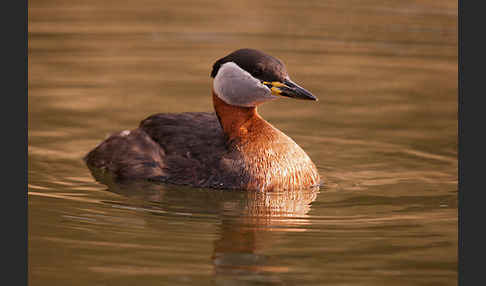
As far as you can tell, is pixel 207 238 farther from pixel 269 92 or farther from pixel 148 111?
pixel 148 111

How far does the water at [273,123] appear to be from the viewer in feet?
23.1

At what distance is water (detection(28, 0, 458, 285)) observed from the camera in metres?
7.05

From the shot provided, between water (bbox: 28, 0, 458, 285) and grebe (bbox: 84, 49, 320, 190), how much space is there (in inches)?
7.0

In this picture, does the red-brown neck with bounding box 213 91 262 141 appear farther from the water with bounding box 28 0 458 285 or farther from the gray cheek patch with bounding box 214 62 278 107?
the water with bounding box 28 0 458 285

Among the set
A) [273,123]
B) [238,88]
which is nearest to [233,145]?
[238,88]

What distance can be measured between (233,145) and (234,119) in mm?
265

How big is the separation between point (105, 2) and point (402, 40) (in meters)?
6.87

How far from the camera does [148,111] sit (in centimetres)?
1232

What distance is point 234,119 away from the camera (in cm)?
925

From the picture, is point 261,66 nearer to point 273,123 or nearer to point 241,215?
point 241,215

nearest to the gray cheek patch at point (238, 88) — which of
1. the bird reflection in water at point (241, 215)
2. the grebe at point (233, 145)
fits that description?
the grebe at point (233, 145)

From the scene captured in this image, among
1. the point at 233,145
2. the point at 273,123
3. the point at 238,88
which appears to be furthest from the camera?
the point at 273,123

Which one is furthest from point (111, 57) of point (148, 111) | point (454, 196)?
point (454, 196)

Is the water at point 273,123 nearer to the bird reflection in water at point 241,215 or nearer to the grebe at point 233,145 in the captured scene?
the bird reflection in water at point 241,215
